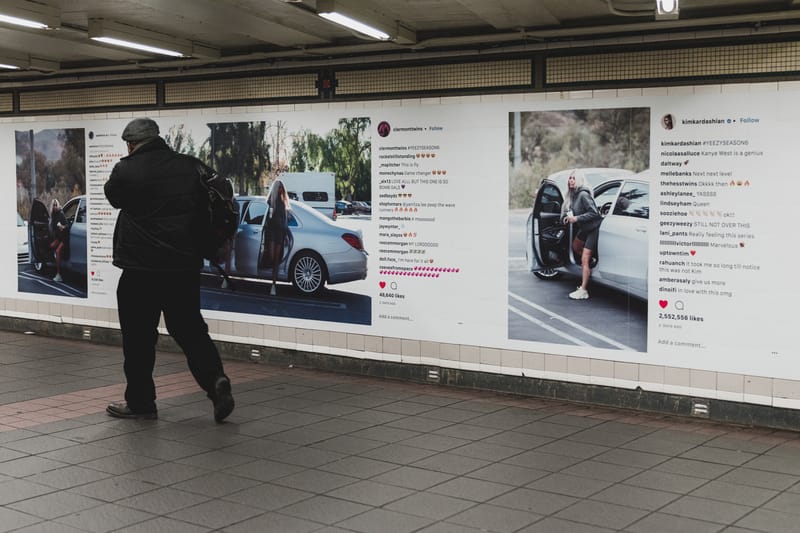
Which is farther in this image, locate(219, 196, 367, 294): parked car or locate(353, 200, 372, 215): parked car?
locate(219, 196, 367, 294): parked car

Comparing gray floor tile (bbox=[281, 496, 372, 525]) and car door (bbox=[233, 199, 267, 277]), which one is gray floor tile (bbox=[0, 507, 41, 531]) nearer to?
gray floor tile (bbox=[281, 496, 372, 525])

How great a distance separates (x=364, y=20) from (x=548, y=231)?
2152 millimetres

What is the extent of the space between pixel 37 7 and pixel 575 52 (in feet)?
13.0

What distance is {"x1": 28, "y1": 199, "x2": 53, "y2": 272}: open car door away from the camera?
10531 mm

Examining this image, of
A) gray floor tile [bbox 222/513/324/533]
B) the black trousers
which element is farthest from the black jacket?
gray floor tile [bbox 222/513/324/533]

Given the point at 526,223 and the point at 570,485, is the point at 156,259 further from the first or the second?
the point at 570,485

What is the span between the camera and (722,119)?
21.6 ft

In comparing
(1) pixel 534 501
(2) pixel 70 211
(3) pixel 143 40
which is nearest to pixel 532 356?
(1) pixel 534 501

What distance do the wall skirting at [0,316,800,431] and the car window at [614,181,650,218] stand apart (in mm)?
1309

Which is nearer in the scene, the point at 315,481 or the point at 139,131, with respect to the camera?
the point at 315,481

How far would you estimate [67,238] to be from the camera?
408 inches

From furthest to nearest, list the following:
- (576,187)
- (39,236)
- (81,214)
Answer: (39,236)
(81,214)
(576,187)

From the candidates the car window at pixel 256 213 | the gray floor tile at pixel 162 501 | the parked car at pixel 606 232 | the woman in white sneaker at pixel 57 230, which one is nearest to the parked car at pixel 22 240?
the woman in white sneaker at pixel 57 230

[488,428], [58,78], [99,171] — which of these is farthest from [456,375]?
[58,78]
